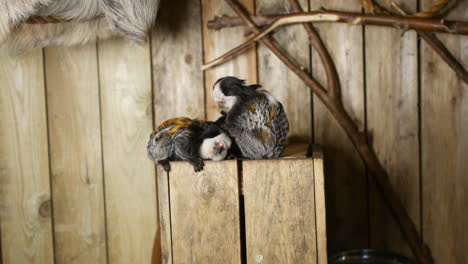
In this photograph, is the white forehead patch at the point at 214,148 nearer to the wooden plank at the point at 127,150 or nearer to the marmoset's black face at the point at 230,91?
the marmoset's black face at the point at 230,91

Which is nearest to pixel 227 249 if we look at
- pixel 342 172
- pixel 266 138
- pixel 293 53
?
pixel 266 138

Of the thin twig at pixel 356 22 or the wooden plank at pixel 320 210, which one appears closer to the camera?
the wooden plank at pixel 320 210

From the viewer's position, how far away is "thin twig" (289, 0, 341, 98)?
4.47 feet

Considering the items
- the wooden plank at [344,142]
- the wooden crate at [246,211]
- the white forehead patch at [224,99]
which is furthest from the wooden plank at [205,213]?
the wooden plank at [344,142]

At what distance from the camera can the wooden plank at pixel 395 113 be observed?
139 cm

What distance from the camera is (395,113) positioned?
1401 mm

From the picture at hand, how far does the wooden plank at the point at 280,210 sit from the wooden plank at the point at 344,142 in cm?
48

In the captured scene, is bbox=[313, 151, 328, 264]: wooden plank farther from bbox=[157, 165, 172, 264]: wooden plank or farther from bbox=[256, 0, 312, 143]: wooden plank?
bbox=[256, 0, 312, 143]: wooden plank

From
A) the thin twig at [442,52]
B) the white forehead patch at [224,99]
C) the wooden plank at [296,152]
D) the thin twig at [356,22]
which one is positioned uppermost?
the thin twig at [356,22]

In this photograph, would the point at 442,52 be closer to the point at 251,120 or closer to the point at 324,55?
the point at 324,55

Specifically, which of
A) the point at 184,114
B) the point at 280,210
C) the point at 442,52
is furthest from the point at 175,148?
the point at 442,52

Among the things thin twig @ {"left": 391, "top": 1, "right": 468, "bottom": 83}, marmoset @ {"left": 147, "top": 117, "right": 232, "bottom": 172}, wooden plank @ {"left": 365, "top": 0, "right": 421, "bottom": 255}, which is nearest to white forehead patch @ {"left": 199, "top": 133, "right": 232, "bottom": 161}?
marmoset @ {"left": 147, "top": 117, "right": 232, "bottom": 172}

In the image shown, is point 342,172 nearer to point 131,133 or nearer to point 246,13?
point 246,13

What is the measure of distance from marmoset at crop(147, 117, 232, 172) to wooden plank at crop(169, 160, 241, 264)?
0.07 ft
